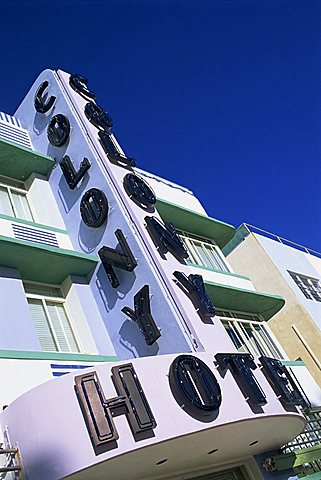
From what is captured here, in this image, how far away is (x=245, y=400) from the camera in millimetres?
7887

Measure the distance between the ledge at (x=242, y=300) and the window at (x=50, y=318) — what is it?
16.8 ft

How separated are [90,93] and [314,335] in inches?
537

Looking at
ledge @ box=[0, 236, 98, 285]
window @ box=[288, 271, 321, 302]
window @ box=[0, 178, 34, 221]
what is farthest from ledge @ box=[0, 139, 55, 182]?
window @ box=[288, 271, 321, 302]

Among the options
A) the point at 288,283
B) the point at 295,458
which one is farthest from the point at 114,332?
the point at 288,283

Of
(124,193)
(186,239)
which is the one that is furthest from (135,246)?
(186,239)

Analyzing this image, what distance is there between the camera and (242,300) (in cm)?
1666

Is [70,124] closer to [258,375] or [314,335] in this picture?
[258,375]

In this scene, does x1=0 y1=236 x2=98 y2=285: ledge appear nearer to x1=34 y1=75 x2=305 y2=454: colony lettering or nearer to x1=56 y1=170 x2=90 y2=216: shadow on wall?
x1=34 y1=75 x2=305 y2=454: colony lettering

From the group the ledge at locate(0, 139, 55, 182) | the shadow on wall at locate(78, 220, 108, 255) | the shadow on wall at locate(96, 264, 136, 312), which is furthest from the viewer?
the ledge at locate(0, 139, 55, 182)

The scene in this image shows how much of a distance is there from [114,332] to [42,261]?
8.56 feet

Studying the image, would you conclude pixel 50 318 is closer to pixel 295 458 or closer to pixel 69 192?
pixel 69 192

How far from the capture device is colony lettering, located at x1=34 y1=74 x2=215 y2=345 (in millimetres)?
10383

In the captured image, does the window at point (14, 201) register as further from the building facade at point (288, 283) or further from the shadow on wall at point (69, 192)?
the building facade at point (288, 283)

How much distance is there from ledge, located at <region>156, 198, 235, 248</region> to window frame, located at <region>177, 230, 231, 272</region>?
9.0 inches
